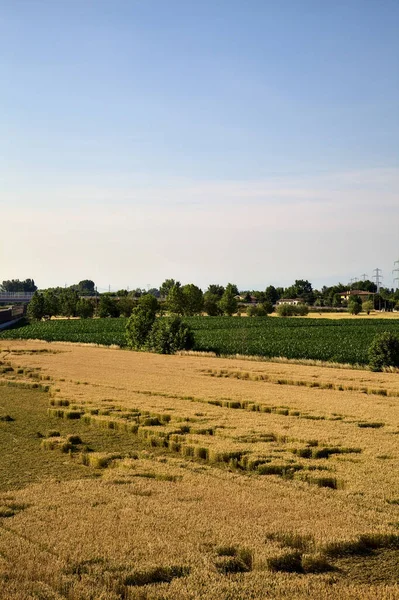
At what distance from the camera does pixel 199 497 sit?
17844mm

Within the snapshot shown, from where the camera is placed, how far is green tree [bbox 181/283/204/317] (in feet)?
577

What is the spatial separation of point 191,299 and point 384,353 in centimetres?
12012

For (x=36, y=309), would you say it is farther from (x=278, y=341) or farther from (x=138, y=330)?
(x=278, y=341)

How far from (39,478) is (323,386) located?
28.5 meters

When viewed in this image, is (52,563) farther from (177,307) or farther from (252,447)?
(177,307)

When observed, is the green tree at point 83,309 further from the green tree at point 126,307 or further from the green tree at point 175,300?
the green tree at point 175,300

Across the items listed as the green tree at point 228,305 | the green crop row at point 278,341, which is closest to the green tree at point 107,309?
the green tree at point 228,305

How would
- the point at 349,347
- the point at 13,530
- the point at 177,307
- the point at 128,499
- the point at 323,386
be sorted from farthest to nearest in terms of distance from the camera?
the point at 177,307
the point at 349,347
the point at 323,386
the point at 128,499
the point at 13,530

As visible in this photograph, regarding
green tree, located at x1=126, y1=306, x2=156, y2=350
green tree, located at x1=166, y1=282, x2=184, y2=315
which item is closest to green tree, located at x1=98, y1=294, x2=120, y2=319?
green tree, located at x1=166, y1=282, x2=184, y2=315

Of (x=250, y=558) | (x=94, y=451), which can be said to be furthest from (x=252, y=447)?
(x=250, y=558)

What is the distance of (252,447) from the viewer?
24125mm

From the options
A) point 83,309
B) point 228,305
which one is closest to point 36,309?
point 83,309

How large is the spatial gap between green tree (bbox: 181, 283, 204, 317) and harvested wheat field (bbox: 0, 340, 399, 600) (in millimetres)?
136946

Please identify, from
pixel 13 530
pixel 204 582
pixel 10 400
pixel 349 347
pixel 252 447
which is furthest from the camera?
pixel 349 347
